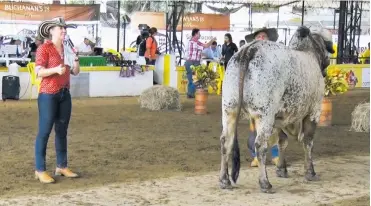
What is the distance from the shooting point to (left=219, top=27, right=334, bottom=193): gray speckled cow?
664 cm

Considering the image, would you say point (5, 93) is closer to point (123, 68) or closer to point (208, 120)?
point (123, 68)

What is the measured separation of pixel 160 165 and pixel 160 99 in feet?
22.2

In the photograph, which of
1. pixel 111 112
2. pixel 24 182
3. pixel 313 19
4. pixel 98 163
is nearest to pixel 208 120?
pixel 111 112

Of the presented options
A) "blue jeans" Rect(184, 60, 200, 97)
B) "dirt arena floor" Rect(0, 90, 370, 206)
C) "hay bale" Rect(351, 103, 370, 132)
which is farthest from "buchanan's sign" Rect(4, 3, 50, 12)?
"hay bale" Rect(351, 103, 370, 132)

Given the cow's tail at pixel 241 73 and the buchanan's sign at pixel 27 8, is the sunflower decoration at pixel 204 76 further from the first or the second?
the buchanan's sign at pixel 27 8

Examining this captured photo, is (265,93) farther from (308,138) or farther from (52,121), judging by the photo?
(52,121)

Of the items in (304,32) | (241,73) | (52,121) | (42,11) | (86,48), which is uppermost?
(42,11)

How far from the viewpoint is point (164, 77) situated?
19906 millimetres

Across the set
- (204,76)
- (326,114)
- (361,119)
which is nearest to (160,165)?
(361,119)

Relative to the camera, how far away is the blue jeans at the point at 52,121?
704 cm

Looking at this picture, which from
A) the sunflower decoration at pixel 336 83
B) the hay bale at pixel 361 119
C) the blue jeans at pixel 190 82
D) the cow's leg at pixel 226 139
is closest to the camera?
the cow's leg at pixel 226 139

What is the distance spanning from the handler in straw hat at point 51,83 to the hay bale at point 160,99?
25.4 ft

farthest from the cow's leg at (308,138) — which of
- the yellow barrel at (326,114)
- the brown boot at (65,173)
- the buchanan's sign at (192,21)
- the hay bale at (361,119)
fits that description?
the buchanan's sign at (192,21)

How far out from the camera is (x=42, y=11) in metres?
23.8
